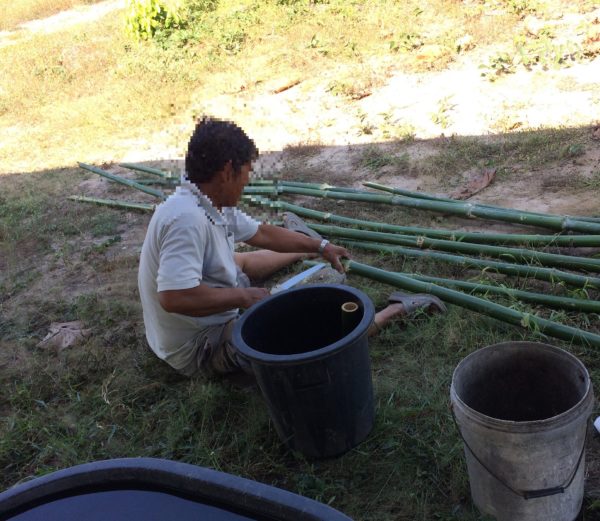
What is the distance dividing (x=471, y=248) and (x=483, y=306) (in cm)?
70

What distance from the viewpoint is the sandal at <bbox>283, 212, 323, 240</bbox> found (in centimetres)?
438

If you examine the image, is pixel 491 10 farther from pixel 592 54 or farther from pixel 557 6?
pixel 592 54

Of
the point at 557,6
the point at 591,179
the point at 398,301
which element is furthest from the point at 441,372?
the point at 557,6

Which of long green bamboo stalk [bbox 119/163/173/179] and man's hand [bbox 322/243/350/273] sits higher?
man's hand [bbox 322/243/350/273]

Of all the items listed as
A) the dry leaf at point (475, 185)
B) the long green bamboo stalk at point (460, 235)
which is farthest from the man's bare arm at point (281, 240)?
the dry leaf at point (475, 185)

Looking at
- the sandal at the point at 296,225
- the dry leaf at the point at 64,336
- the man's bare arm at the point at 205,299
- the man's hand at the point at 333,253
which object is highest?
the man's bare arm at the point at 205,299

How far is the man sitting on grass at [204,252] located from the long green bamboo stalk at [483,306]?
1.94 feet

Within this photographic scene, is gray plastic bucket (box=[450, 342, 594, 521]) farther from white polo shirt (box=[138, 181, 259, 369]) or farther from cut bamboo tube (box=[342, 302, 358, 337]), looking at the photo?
white polo shirt (box=[138, 181, 259, 369])

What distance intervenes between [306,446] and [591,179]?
123 inches

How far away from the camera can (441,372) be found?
305 cm

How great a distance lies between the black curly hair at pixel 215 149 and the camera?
2.50m

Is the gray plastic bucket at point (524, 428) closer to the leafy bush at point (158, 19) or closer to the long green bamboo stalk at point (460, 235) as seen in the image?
the long green bamboo stalk at point (460, 235)

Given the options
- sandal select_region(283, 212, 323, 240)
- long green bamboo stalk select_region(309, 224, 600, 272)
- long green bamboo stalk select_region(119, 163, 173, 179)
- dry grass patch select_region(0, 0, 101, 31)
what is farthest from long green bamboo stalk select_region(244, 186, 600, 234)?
dry grass patch select_region(0, 0, 101, 31)

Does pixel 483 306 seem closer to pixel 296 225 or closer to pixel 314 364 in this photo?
pixel 314 364
